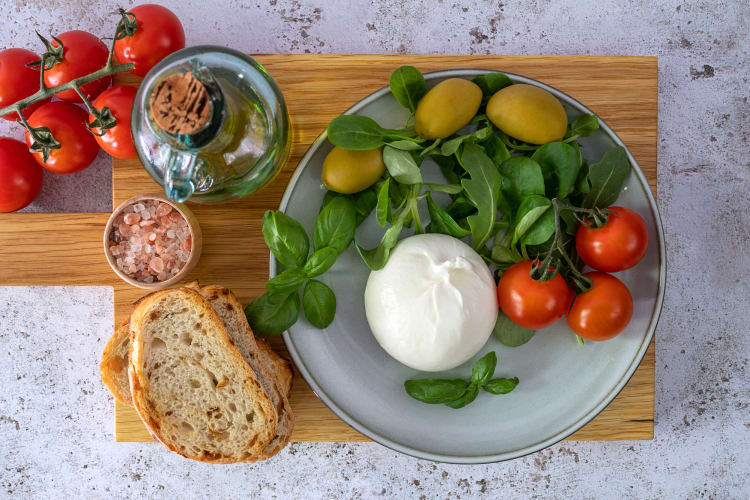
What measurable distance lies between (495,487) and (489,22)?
85 centimetres

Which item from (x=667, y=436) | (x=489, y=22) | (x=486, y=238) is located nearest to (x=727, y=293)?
(x=667, y=436)

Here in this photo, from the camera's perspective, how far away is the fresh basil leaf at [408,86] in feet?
2.57

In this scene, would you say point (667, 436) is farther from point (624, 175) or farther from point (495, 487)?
point (624, 175)

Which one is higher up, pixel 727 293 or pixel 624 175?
pixel 624 175

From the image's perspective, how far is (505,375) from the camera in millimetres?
878

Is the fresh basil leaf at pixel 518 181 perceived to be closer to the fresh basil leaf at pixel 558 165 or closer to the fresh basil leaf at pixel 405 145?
the fresh basil leaf at pixel 558 165

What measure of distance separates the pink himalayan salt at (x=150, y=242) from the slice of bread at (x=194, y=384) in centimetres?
5

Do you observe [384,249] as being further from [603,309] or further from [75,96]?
[75,96]

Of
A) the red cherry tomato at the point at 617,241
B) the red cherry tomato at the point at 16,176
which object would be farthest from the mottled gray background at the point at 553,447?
the red cherry tomato at the point at 617,241

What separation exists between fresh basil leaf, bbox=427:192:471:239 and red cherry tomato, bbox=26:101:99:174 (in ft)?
1.82

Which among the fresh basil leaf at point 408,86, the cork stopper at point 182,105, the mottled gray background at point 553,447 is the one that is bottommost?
the mottled gray background at point 553,447

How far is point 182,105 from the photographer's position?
62 cm

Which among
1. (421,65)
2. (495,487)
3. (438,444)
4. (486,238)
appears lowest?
(495,487)

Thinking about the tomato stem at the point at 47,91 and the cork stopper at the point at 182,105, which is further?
the tomato stem at the point at 47,91
